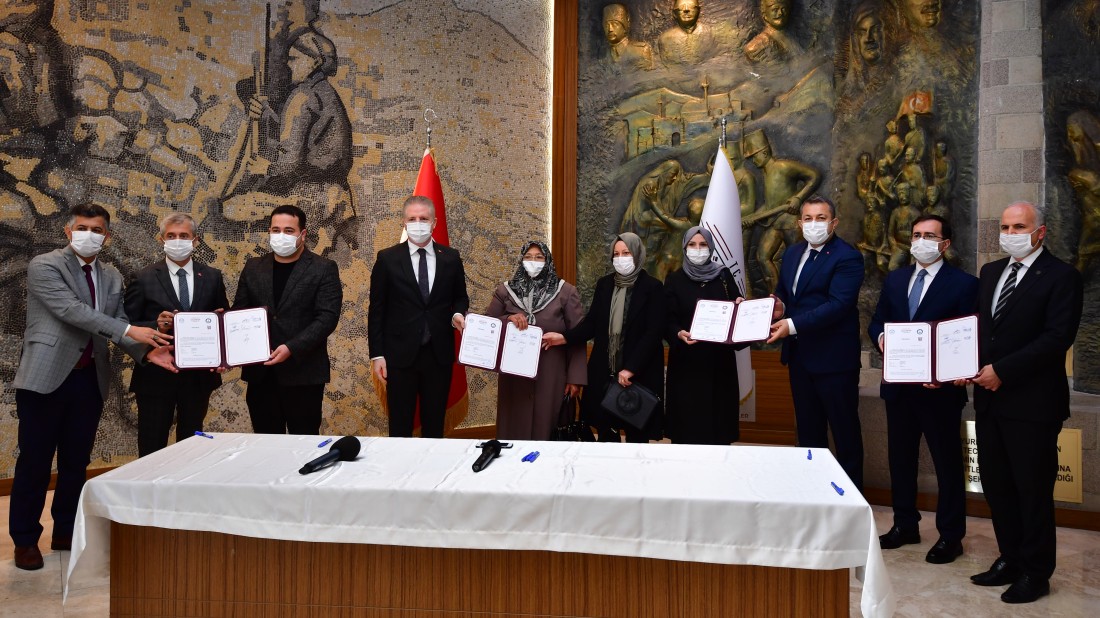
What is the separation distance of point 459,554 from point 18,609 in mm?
2164

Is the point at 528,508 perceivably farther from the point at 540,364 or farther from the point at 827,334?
the point at 827,334

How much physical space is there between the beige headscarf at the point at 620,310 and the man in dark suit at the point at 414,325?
84 centimetres

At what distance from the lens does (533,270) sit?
4668 millimetres

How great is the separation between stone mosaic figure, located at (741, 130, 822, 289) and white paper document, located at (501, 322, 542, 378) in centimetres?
358

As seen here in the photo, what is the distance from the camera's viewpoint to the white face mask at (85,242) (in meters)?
3.90

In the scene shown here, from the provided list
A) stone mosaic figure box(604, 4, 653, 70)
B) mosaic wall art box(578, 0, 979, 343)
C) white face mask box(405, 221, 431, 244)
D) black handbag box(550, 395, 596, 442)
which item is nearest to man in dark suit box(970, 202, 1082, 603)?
black handbag box(550, 395, 596, 442)

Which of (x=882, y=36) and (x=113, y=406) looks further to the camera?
(x=882, y=36)

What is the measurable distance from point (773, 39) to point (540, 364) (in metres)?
4.39

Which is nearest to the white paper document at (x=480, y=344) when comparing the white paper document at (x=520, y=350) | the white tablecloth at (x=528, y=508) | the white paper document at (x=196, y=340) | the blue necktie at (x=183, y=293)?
the white paper document at (x=520, y=350)

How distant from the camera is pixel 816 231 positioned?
4277 mm

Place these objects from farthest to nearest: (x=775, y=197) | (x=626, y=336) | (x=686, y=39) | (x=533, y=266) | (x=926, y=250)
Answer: (x=686, y=39) < (x=775, y=197) < (x=533, y=266) < (x=626, y=336) < (x=926, y=250)

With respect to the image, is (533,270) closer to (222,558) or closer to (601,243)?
(222,558)

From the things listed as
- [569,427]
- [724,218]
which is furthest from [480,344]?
[724,218]

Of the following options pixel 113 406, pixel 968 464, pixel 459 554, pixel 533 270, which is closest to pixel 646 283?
pixel 533 270
